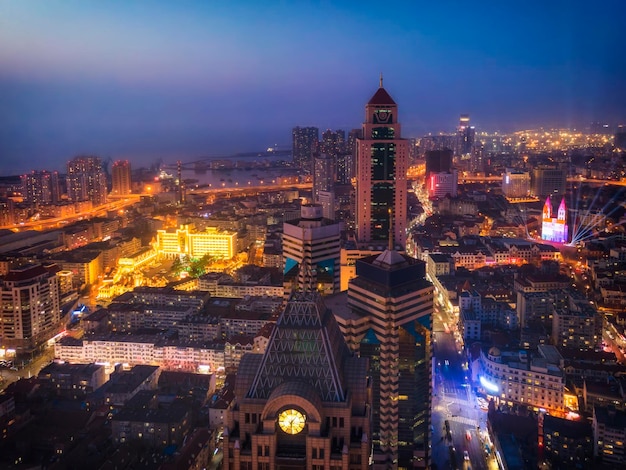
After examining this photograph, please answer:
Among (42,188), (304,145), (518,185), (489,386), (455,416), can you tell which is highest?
(304,145)

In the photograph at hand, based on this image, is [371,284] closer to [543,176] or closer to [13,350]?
[13,350]

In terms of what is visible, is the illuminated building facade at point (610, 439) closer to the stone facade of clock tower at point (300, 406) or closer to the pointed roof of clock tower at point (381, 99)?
the stone facade of clock tower at point (300, 406)

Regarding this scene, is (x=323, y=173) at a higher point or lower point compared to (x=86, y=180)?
higher

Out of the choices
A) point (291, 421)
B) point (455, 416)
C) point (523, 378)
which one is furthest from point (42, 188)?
point (291, 421)

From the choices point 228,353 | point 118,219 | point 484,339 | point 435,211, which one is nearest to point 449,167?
point 435,211

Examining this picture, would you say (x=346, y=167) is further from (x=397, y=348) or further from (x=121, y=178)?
(x=397, y=348)

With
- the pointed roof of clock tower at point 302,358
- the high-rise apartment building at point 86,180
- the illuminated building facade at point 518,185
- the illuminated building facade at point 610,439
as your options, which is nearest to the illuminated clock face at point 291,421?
the pointed roof of clock tower at point 302,358
